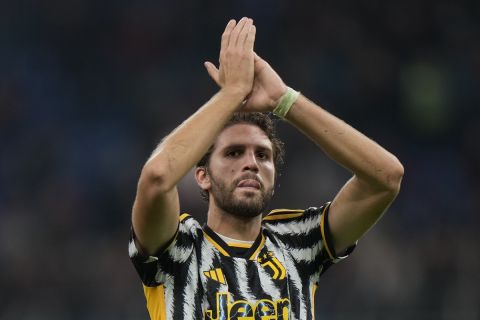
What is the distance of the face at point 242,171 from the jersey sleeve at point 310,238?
0.28 meters

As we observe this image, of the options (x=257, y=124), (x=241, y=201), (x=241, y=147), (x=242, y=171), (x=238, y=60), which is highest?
(x=238, y=60)

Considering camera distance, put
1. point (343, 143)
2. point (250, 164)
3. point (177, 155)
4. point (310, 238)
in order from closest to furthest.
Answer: point (177, 155)
point (343, 143)
point (250, 164)
point (310, 238)

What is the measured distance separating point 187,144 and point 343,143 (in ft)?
2.34

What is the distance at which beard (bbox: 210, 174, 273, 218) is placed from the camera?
4695 mm

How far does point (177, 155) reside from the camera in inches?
167

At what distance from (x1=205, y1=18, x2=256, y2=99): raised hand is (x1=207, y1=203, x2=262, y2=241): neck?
661 mm

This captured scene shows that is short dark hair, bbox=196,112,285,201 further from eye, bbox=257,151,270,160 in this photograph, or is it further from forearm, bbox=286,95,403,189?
forearm, bbox=286,95,403,189

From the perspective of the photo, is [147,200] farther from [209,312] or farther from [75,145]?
[75,145]

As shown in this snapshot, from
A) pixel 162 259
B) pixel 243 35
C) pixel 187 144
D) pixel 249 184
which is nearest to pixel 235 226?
pixel 249 184

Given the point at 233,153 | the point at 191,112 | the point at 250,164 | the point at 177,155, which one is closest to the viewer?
the point at 177,155

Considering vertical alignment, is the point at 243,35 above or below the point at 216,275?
above

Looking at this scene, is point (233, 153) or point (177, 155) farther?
point (233, 153)

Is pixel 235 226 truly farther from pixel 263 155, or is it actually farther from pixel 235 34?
pixel 235 34

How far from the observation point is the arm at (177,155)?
4203mm
